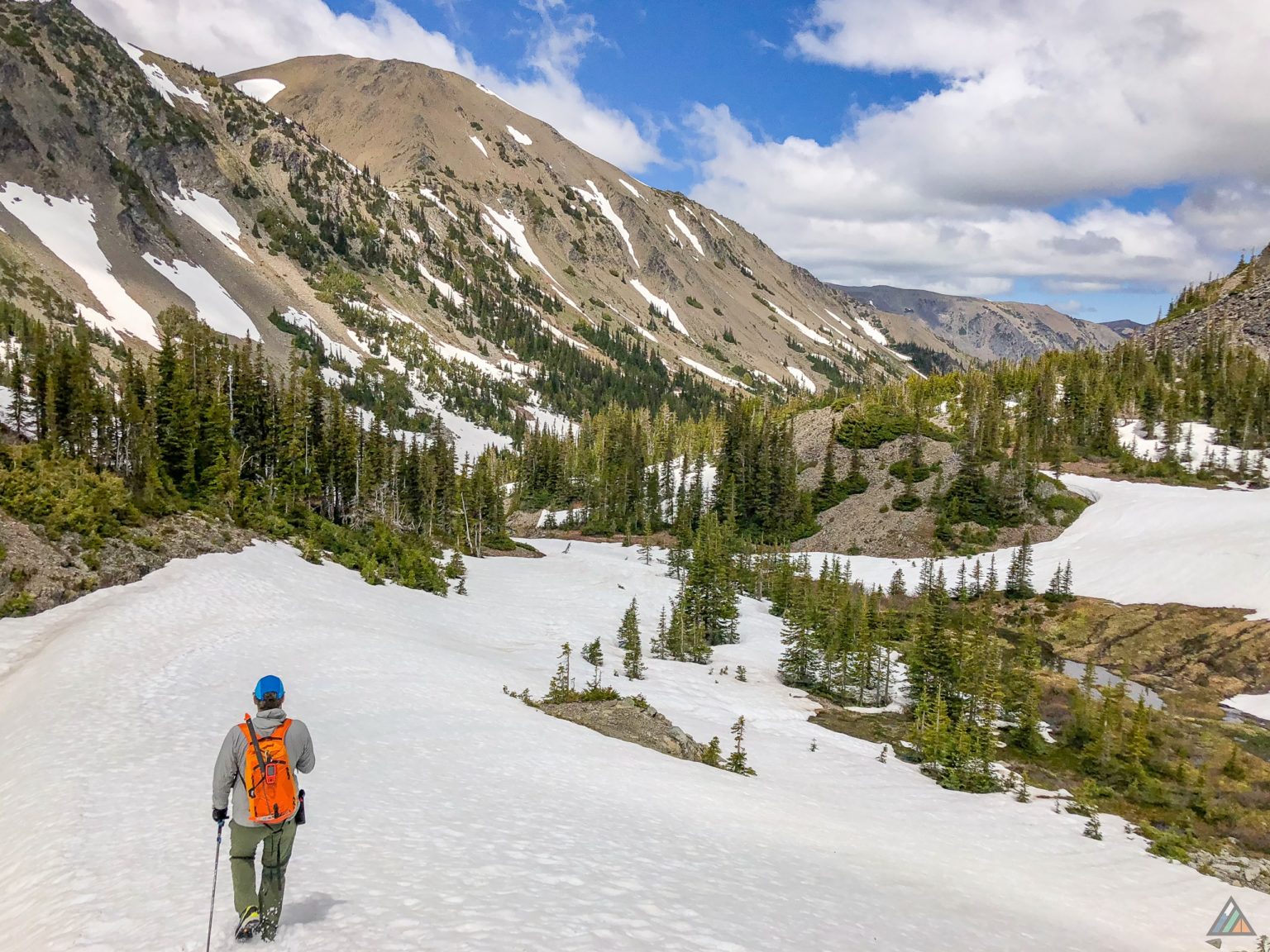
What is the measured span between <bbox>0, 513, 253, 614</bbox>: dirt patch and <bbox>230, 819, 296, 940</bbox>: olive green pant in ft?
70.9

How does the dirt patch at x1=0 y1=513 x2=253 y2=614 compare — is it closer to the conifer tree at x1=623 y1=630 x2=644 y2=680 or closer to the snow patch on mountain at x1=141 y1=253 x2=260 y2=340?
the conifer tree at x1=623 y1=630 x2=644 y2=680

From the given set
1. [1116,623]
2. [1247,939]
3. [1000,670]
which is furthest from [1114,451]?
[1247,939]

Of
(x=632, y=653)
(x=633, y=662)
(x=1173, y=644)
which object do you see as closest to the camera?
(x=633, y=662)

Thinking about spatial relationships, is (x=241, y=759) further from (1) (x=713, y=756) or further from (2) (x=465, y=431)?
(2) (x=465, y=431)

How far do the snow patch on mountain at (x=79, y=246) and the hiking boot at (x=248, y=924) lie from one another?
513ft

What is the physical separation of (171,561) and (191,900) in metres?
27.0

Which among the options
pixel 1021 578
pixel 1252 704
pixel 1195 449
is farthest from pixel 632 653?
pixel 1195 449

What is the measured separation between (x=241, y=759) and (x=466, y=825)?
17.0 feet

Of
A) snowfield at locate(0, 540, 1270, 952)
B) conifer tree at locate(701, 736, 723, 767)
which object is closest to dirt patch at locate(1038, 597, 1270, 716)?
snowfield at locate(0, 540, 1270, 952)

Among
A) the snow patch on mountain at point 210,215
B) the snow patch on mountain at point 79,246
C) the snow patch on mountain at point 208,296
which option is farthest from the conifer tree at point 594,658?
the snow patch on mountain at point 210,215

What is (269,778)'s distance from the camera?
21.8 feet

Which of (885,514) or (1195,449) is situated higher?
(1195,449)

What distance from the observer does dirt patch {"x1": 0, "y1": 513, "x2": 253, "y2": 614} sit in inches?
886

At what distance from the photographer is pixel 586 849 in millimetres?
10453
